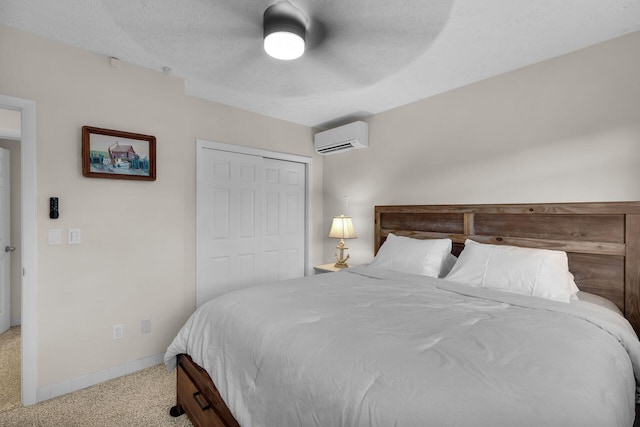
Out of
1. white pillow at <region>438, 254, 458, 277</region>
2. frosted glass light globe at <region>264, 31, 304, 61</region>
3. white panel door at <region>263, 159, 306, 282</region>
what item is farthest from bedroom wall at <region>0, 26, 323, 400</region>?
white pillow at <region>438, 254, 458, 277</region>

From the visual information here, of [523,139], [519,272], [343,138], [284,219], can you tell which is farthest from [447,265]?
[284,219]

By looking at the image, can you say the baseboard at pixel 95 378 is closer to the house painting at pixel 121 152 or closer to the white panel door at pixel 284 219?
the white panel door at pixel 284 219

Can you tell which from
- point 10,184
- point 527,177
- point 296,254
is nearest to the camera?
point 527,177

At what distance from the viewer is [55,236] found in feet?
6.78

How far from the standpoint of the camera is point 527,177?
7.64ft

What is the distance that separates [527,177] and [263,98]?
2.40 meters

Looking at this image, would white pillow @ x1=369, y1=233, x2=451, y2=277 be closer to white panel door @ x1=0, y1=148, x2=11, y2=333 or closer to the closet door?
the closet door

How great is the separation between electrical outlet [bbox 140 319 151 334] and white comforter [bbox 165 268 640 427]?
815 mm

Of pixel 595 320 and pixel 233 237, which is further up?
pixel 233 237

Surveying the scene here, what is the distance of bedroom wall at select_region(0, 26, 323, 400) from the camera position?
2033 mm

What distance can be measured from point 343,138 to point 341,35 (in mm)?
1688

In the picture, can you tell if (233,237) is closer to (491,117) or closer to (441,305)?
(441,305)

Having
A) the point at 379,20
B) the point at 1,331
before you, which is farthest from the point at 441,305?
the point at 1,331

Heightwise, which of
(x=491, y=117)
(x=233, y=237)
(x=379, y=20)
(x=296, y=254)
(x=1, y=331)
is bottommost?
(x=1, y=331)
